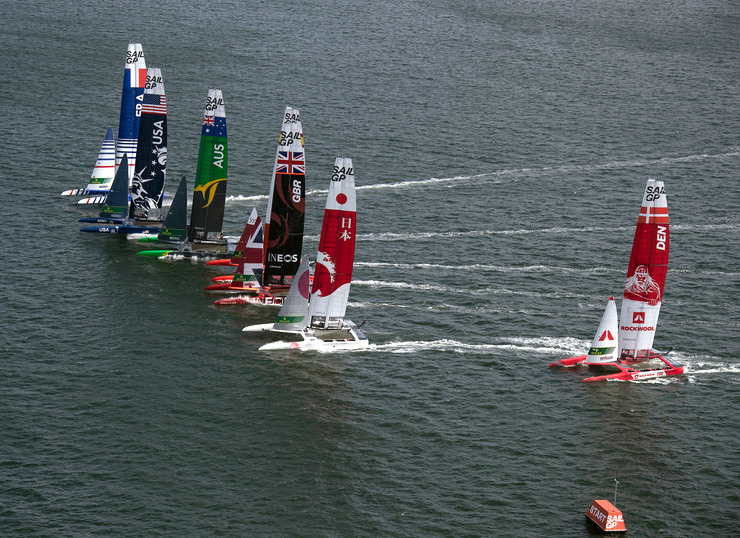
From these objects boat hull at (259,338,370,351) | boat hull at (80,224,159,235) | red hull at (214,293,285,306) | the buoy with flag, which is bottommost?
the buoy with flag

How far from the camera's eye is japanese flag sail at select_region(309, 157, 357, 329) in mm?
83438

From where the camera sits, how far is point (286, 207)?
9031 cm

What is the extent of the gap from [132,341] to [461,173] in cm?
6136

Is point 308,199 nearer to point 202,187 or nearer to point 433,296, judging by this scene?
point 202,187

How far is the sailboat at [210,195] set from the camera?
10119 centimetres

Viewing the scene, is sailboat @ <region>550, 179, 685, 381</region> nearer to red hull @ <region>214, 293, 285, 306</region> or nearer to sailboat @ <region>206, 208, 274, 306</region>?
red hull @ <region>214, 293, 285, 306</region>

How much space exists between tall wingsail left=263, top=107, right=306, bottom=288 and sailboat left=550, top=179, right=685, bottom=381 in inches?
1058

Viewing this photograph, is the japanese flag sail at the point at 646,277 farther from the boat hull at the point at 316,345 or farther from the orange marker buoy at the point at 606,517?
the orange marker buoy at the point at 606,517

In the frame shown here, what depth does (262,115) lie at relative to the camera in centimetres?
15112

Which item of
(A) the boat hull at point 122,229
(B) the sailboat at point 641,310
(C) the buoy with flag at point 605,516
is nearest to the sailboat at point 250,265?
(A) the boat hull at point 122,229

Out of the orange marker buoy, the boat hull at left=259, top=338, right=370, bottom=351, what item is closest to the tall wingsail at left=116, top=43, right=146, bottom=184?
the boat hull at left=259, top=338, right=370, bottom=351

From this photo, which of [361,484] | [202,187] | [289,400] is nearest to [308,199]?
[202,187]

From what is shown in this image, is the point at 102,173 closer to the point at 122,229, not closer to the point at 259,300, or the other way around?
the point at 122,229

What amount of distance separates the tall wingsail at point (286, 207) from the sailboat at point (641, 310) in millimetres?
26884
